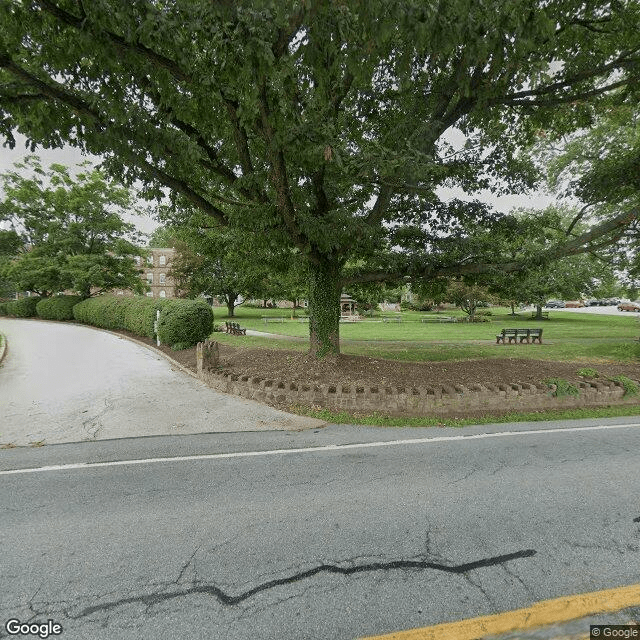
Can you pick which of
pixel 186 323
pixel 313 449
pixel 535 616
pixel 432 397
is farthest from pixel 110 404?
pixel 535 616

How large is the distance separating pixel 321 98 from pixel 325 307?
4626mm

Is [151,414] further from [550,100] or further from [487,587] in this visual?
[550,100]

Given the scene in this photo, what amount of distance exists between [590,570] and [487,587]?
85cm

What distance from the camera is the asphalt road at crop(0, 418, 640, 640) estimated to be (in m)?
2.11

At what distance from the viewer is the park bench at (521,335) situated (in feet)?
54.2

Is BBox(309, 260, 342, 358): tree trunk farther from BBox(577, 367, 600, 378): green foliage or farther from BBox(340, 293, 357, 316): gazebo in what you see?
BBox(340, 293, 357, 316): gazebo

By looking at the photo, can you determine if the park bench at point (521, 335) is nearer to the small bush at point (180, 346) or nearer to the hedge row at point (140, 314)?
the hedge row at point (140, 314)

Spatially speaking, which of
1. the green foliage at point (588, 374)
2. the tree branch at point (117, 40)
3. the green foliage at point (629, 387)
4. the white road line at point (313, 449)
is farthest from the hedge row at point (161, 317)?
the green foliage at point (629, 387)

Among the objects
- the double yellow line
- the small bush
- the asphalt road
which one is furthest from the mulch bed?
the double yellow line

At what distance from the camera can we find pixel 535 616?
2049 millimetres

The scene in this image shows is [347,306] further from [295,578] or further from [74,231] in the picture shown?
[295,578]

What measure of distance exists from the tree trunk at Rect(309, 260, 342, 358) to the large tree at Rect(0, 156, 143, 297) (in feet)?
70.8

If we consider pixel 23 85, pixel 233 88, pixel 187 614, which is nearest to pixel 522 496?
pixel 187 614

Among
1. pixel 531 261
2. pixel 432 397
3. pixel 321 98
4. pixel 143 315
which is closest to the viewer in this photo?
pixel 321 98
